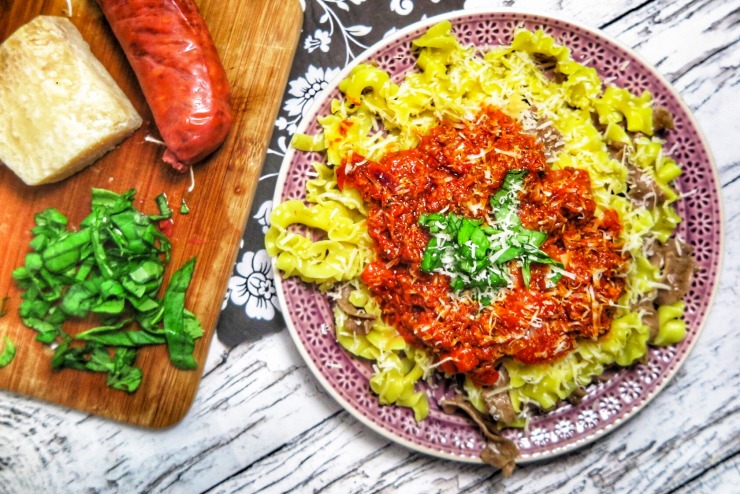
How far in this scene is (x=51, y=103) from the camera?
282 cm

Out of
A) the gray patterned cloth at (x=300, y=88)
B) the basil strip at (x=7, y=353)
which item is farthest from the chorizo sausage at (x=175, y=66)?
the basil strip at (x=7, y=353)

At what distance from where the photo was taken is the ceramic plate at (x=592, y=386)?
274cm

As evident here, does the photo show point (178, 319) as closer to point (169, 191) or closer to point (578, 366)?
point (169, 191)

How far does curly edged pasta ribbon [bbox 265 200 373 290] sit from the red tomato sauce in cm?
11

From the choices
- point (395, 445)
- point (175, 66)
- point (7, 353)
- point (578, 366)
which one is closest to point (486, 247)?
point (578, 366)

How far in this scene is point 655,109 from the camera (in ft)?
9.02

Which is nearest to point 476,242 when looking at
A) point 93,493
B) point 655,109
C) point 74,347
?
point 655,109

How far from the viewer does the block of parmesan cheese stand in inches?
110

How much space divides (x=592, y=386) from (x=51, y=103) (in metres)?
3.02

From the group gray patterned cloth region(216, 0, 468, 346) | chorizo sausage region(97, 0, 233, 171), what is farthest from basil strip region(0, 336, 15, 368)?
chorizo sausage region(97, 0, 233, 171)

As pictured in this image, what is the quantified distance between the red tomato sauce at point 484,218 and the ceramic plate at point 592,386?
328mm

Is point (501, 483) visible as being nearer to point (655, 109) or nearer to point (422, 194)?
point (422, 194)

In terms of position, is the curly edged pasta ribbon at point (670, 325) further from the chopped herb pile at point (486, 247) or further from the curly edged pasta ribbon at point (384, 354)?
the curly edged pasta ribbon at point (384, 354)

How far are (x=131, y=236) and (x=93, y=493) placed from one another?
1430 mm
